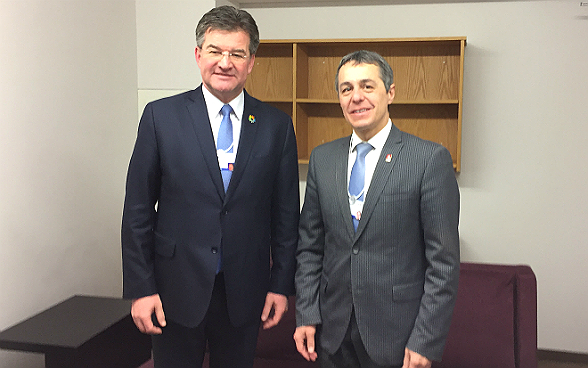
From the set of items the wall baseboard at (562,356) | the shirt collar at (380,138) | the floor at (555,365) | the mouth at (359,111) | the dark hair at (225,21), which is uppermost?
the dark hair at (225,21)

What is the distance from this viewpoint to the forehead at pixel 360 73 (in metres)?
1.51

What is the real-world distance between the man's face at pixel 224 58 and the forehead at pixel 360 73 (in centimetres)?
31

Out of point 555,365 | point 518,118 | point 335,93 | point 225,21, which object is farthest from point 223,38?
point 555,365

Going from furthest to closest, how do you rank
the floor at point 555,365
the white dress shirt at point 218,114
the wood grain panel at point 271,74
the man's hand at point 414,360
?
the wood grain panel at point 271,74 < the floor at point 555,365 < the white dress shirt at point 218,114 < the man's hand at point 414,360

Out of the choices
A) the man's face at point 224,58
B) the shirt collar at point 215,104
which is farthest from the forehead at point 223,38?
the shirt collar at point 215,104

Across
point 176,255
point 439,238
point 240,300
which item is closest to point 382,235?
point 439,238

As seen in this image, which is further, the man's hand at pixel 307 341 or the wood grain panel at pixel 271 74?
the wood grain panel at pixel 271 74

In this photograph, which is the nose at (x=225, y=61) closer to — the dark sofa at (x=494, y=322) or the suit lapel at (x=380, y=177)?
the suit lapel at (x=380, y=177)

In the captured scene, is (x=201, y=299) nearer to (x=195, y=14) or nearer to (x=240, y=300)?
(x=240, y=300)

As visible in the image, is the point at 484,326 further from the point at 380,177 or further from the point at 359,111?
the point at 359,111

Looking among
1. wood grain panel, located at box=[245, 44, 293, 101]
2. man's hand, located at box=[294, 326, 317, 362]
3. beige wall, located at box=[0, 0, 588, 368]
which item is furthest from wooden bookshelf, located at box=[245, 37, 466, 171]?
man's hand, located at box=[294, 326, 317, 362]

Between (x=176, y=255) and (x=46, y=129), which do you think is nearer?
(x=176, y=255)

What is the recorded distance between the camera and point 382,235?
58.1 inches

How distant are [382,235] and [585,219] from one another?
2664mm
